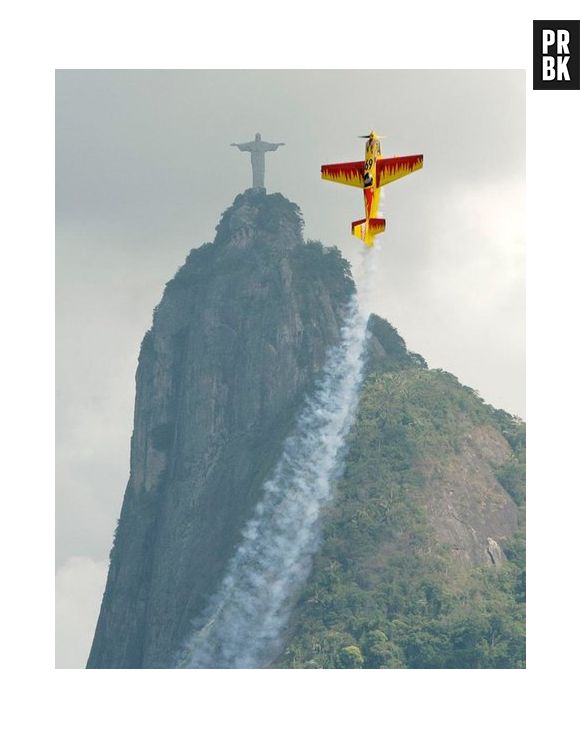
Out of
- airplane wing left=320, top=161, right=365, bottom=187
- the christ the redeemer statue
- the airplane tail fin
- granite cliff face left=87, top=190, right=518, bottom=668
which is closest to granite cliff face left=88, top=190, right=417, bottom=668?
granite cliff face left=87, top=190, right=518, bottom=668

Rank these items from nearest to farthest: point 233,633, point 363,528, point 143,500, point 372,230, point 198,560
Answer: point 372,230 < point 233,633 < point 363,528 < point 198,560 < point 143,500

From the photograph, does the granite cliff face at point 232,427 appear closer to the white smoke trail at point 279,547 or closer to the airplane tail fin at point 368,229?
the white smoke trail at point 279,547

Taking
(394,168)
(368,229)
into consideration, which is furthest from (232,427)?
(368,229)

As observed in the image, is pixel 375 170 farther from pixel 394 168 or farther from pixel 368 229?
pixel 368 229

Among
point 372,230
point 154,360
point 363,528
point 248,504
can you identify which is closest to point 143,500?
point 154,360

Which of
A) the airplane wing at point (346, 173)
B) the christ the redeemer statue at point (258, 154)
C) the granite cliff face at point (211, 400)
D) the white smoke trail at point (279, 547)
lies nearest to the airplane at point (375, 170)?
the airplane wing at point (346, 173)

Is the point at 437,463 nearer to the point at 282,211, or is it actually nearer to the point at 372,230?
the point at 282,211
